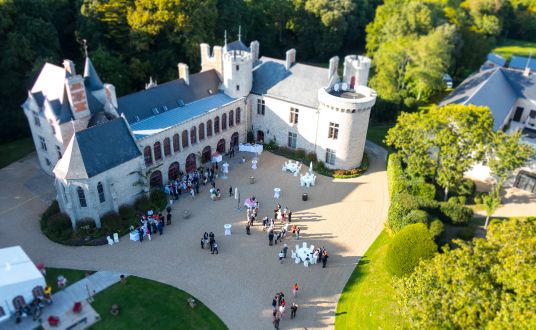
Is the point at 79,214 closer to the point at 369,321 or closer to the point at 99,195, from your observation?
the point at 99,195

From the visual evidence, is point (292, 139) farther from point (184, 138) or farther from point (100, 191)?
point (100, 191)

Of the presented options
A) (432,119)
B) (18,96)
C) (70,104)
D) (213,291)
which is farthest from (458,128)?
(18,96)

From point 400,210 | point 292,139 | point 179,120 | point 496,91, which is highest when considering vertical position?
point 496,91

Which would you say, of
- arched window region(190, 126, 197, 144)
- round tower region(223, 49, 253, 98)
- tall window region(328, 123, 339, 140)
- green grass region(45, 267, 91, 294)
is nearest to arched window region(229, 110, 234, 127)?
round tower region(223, 49, 253, 98)

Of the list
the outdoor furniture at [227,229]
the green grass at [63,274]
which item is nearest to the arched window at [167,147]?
the outdoor furniture at [227,229]

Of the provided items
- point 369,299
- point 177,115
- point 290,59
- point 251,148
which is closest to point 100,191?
point 177,115
